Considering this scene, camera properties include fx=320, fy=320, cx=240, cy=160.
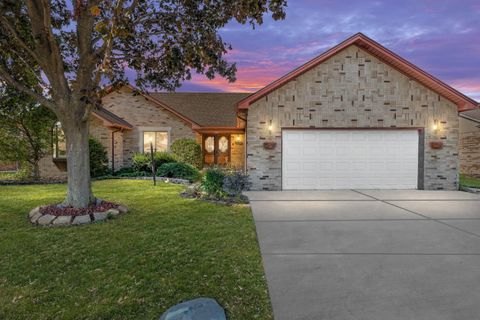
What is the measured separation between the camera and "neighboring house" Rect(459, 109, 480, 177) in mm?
18438

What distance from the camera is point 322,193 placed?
11922mm

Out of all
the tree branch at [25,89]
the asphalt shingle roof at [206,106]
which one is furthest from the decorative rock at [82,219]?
the asphalt shingle roof at [206,106]

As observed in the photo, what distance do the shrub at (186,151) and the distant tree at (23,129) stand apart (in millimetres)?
6249

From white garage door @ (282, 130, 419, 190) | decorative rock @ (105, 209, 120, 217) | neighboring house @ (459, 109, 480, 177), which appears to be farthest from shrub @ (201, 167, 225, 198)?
neighboring house @ (459, 109, 480, 177)

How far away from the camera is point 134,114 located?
1920 centimetres

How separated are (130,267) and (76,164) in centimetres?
446

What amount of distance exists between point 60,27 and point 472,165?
855 inches

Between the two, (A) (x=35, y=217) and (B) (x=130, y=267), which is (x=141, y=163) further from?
(B) (x=130, y=267)

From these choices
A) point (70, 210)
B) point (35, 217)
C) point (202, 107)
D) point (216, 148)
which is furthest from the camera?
point (202, 107)

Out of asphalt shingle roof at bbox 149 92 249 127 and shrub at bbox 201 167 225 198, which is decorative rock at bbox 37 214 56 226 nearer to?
shrub at bbox 201 167 225 198

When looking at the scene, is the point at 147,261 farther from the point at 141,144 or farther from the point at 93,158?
the point at 141,144

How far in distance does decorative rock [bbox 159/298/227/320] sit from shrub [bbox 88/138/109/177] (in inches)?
564

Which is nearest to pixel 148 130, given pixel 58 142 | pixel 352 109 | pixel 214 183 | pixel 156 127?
pixel 156 127

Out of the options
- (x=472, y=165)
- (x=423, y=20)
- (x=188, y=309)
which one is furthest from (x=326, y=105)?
(x=472, y=165)
